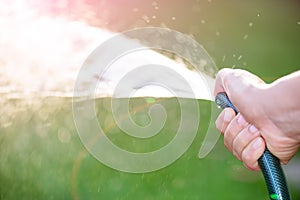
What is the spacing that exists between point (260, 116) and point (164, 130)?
1397mm

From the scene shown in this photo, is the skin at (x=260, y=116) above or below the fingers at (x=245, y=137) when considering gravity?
above

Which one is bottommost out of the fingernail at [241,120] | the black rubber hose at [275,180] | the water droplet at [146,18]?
the water droplet at [146,18]

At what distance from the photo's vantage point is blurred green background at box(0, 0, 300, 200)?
1989 mm

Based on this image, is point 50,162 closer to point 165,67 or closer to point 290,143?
point 165,67

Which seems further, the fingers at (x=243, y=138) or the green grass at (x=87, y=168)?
the green grass at (x=87, y=168)

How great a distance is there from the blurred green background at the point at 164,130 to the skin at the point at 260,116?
1.22m

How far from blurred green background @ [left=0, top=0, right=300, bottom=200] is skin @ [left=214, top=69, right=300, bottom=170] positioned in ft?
4.01

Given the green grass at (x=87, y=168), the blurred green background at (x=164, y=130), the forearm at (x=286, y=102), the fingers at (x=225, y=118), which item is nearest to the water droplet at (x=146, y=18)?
the blurred green background at (x=164, y=130)

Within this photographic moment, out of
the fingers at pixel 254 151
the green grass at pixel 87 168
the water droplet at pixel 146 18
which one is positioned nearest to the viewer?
the fingers at pixel 254 151

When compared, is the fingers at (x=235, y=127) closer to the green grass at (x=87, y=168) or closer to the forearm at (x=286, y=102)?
the forearm at (x=286, y=102)

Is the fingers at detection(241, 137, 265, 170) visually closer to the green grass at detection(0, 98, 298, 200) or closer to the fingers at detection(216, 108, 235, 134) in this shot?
the fingers at detection(216, 108, 235, 134)

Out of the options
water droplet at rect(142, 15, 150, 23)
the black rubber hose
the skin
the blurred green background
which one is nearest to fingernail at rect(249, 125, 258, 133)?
the skin

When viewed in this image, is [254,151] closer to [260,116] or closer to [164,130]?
[260,116]

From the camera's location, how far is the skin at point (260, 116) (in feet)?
2.11
